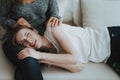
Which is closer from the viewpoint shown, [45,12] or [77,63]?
[77,63]

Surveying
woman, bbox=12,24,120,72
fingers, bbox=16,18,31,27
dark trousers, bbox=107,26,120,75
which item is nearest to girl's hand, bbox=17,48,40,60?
woman, bbox=12,24,120,72

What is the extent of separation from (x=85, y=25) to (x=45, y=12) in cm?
35

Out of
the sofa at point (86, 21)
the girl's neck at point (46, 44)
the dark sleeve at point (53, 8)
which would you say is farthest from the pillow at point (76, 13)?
the girl's neck at point (46, 44)

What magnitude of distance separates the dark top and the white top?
0.20 meters

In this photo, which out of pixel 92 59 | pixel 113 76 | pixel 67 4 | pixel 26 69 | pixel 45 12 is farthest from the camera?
pixel 67 4

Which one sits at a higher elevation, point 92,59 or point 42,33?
point 42,33

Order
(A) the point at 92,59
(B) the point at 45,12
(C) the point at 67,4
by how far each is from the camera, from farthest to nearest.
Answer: (C) the point at 67,4 < (B) the point at 45,12 < (A) the point at 92,59

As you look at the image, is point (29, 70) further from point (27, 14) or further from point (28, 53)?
point (27, 14)

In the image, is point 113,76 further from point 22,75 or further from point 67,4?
point 67,4

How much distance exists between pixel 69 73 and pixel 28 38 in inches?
13.8

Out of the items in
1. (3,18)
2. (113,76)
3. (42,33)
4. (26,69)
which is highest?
(3,18)

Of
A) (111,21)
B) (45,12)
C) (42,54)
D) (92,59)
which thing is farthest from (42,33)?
(111,21)

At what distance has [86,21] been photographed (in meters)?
2.05

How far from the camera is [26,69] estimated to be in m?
1.54
